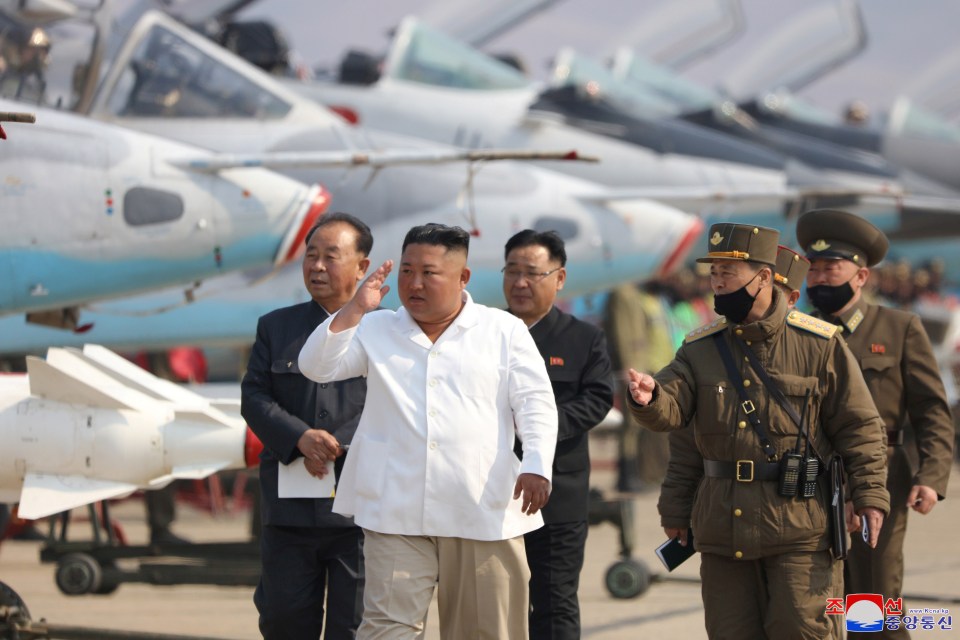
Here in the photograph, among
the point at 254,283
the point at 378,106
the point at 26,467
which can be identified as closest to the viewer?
the point at 26,467

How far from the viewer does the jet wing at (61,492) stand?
6.39m

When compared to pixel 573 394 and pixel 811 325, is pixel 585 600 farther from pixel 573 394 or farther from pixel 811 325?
pixel 811 325

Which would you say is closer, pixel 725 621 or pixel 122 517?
pixel 725 621

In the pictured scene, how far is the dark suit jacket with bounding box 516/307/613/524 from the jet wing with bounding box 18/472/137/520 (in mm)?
2208

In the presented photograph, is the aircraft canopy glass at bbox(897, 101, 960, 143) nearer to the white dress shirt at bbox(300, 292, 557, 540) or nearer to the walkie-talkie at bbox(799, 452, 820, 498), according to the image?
the walkie-talkie at bbox(799, 452, 820, 498)

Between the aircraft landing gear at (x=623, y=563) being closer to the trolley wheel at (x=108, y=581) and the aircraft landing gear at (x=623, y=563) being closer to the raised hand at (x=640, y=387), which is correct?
the trolley wheel at (x=108, y=581)

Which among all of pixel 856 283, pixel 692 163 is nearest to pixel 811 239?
pixel 856 283

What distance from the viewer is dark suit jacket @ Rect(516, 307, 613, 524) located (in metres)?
5.55

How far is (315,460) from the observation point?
15.9 feet

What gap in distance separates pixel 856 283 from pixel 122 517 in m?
9.06

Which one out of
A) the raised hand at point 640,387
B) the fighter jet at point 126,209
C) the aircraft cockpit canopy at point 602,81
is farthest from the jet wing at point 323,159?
the aircraft cockpit canopy at point 602,81

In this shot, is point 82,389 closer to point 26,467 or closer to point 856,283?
point 26,467

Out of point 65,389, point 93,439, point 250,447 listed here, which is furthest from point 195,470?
point 65,389

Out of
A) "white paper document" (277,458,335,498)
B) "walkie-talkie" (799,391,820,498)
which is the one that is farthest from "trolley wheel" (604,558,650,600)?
"walkie-talkie" (799,391,820,498)
